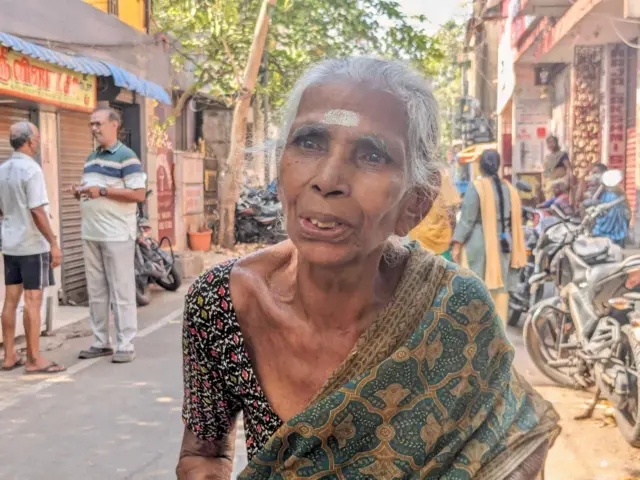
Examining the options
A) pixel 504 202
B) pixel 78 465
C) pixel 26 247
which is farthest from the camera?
pixel 504 202

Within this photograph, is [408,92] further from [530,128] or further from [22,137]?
[530,128]

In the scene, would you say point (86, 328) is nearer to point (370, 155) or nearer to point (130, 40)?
point (130, 40)

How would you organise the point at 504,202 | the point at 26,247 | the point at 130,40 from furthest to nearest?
the point at 130,40, the point at 504,202, the point at 26,247

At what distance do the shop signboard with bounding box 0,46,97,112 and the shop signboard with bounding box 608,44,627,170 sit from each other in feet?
28.4

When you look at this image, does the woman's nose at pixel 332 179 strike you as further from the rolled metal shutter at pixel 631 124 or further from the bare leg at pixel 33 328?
the rolled metal shutter at pixel 631 124

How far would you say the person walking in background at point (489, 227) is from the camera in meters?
6.47

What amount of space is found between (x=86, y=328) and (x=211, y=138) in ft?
40.6

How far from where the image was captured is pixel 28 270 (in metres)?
5.99

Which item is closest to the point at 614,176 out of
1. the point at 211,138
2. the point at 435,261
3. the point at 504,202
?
the point at 504,202

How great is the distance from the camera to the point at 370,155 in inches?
59.4

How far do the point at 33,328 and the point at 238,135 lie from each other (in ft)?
31.8

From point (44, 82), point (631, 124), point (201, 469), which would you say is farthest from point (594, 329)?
point (631, 124)

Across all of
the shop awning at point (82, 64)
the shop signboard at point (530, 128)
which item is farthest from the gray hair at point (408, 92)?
the shop signboard at point (530, 128)

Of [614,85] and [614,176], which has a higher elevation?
[614,85]
